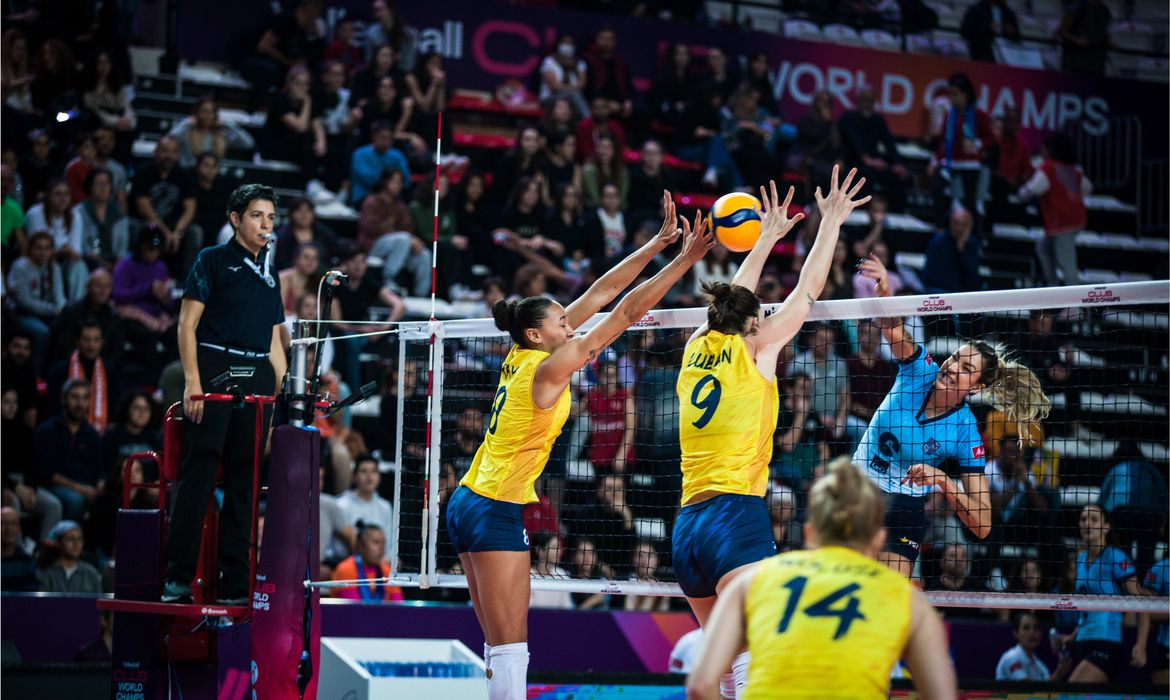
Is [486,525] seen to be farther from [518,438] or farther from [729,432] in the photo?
[729,432]

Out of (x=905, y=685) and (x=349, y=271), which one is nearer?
(x=905, y=685)

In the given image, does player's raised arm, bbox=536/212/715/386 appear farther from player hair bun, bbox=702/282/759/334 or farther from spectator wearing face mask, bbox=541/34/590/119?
spectator wearing face mask, bbox=541/34/590/119

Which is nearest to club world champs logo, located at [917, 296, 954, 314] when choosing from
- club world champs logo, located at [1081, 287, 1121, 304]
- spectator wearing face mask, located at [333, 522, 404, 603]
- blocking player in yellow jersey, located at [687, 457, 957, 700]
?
club world champs logo, located at [1081, 287, 1121, 304]

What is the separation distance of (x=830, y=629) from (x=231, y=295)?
183 inches

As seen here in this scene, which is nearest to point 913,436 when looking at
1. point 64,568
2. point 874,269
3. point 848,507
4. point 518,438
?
point 874,269

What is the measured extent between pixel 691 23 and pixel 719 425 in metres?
13.1

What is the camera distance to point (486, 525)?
22.8 feet

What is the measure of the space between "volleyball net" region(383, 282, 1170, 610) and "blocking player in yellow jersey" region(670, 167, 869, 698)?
0.30 ft

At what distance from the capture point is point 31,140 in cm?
1392

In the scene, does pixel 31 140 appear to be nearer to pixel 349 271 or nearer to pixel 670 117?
pixel 349 271

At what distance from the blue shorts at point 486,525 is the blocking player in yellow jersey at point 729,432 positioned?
0.93m

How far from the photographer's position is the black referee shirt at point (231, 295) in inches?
302

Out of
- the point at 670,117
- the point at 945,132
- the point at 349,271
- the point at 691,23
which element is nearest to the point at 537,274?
the point at 349,271

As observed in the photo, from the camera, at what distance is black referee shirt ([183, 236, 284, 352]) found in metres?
7.66
